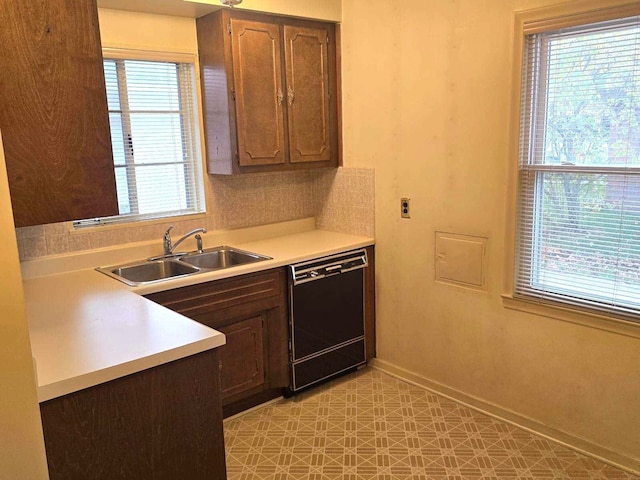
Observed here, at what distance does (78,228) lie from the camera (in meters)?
→ 2.95

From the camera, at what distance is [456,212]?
306 centimetres

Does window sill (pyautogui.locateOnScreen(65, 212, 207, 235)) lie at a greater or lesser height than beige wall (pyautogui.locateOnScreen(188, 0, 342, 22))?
lesser

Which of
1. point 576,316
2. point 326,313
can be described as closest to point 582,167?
point 576,316

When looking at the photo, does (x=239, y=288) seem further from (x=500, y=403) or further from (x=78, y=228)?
(x=500, y=403)

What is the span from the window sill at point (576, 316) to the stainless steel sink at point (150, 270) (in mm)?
1741

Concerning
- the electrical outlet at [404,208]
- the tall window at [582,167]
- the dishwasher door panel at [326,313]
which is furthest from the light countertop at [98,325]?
the tall window at [582,167]

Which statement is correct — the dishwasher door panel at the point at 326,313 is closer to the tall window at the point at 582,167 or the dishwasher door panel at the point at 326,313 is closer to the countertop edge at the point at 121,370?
the tall window at the point at 582,167

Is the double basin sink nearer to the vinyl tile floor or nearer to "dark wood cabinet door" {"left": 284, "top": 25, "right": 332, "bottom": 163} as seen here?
"dark wood cabinet door" {"left": 284, "top": 25, "right": 332, "bottom": 163}

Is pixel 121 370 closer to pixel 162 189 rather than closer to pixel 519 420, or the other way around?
pixel 162 189

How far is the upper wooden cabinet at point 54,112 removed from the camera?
1557 mm

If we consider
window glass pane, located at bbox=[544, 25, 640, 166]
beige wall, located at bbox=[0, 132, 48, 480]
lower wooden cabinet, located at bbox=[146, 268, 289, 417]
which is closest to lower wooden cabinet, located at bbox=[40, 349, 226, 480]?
beige wall, located at bbox=[0, 132, 48, 480]

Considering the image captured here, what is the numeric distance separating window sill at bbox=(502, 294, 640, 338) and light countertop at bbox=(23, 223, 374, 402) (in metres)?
1.16

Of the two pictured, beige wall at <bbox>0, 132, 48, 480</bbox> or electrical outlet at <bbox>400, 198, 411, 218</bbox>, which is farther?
electrical outlet at <bbox>400, 198, 411, 218</bbox>

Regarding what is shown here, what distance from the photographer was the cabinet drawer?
270 centimetres
